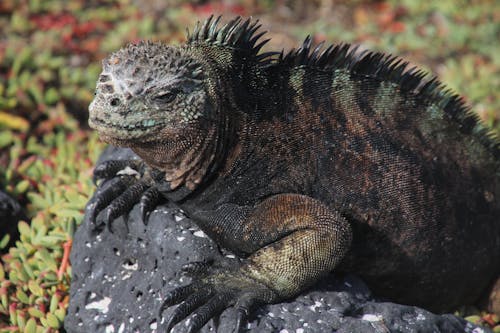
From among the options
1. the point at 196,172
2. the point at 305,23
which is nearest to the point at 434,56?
the point at 305,23

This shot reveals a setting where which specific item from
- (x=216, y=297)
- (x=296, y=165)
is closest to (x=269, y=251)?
(x=216, y=297)

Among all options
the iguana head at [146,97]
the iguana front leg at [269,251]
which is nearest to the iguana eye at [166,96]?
the iguana head at [146,97]

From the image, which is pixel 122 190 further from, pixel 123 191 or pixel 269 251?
pixel 269 251

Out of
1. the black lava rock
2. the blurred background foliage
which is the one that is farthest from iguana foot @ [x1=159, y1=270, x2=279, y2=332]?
the black lava rock

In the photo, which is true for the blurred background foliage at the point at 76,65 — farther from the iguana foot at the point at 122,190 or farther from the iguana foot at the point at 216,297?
the iguana foot at the point at 216,297

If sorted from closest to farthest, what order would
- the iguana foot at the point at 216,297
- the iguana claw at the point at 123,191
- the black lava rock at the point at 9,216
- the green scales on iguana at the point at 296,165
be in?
the iguana foot at the point at 216,297
the green scales on iguana at the point at 296,165
the iguana claw at the point at 123,191
the black lava rock at the point at 9,216
